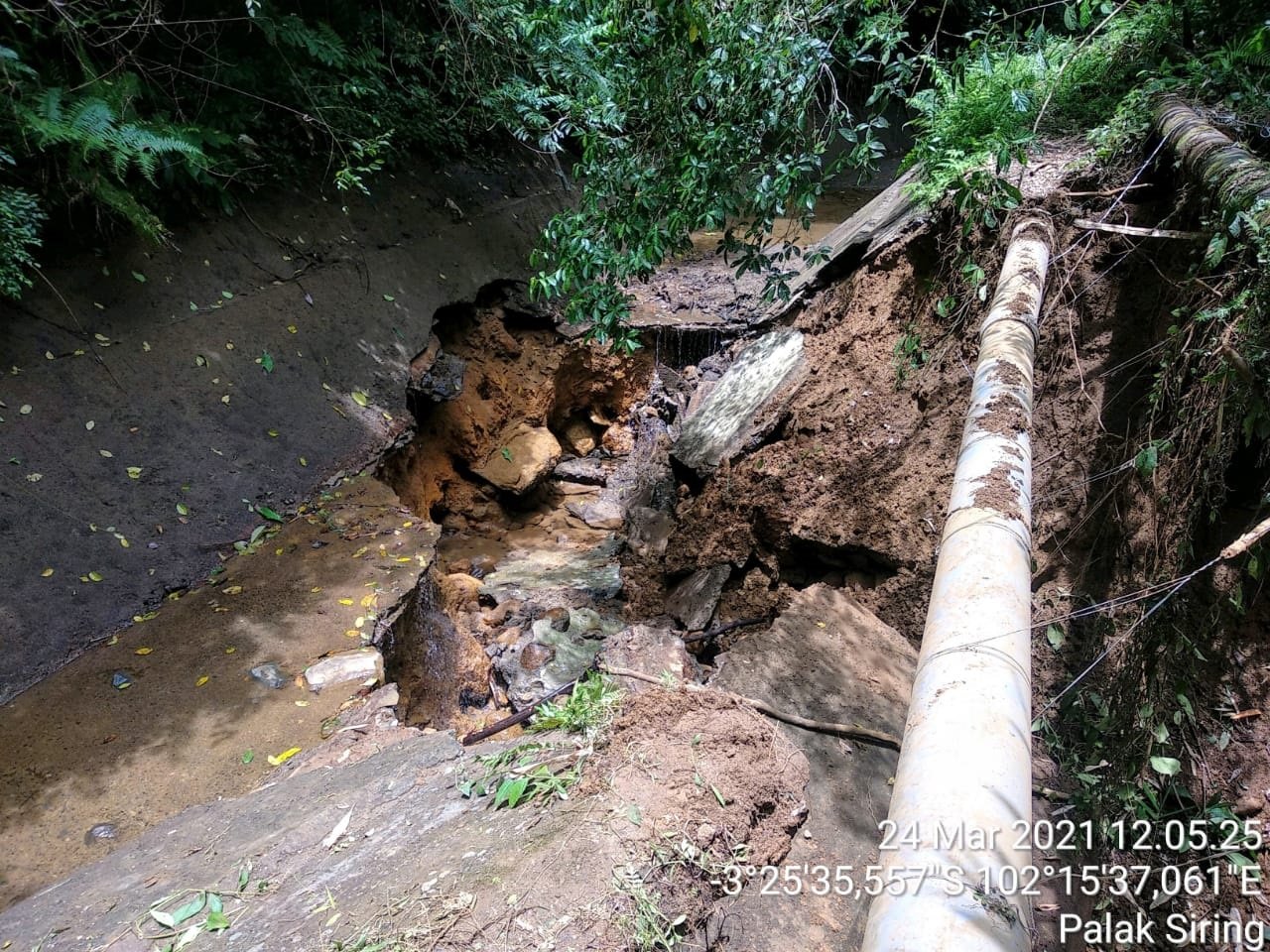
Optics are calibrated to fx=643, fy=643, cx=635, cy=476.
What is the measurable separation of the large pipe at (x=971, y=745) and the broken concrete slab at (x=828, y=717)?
0.86 metres

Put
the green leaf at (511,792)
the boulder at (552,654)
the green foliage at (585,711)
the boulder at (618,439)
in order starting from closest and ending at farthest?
the green leaf at (511,792) → the green foliage at (585,711) → the boulder at (552,654) → the boulder at (618,439)

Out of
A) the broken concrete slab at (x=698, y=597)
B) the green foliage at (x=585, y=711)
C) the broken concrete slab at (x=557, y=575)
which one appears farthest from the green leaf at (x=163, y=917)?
the broken concrete slab at (x=557, y=575)

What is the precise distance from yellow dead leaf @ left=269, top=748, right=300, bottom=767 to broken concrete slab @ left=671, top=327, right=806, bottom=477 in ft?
11.9

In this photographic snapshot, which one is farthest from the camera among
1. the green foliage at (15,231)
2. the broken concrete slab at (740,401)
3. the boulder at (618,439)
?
the boulder at (618,439)

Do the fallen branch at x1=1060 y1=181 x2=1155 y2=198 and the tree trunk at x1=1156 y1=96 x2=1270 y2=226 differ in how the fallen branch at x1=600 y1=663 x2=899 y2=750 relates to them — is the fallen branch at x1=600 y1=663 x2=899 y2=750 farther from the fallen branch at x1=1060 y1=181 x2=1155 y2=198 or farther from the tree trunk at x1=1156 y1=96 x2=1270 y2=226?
the fallen branch at x1=1060 y1=181 x2=1155 y2=198

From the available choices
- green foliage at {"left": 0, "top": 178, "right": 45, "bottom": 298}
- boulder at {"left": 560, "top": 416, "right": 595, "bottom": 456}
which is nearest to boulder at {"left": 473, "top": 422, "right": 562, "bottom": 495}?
boulder at {"left": 560, "top": 416, "right": 595, "bottom": 456}

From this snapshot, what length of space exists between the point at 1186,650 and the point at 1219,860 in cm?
62

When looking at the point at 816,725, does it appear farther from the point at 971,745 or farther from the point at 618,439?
the point at 618,439

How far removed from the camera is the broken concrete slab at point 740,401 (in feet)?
18.1

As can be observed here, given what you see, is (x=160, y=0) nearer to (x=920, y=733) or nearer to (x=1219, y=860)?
(x=920, y=733)

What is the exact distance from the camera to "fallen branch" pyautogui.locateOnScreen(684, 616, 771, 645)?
4.12 metres

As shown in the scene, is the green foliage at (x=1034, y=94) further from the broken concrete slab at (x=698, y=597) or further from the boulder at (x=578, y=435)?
the boulder at (x=578, y=435)

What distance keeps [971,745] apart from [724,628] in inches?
114

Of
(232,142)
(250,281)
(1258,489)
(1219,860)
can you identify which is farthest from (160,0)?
(1219,860)
